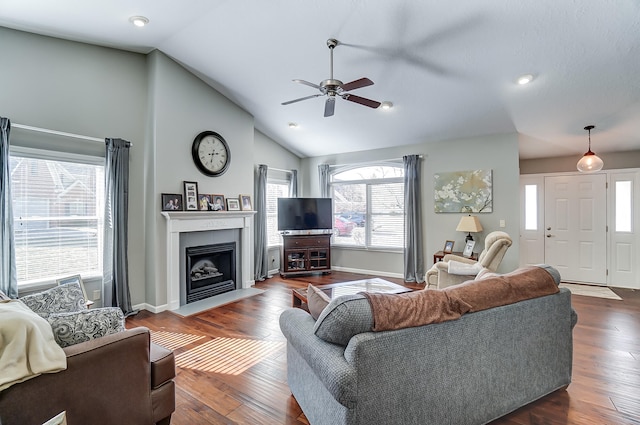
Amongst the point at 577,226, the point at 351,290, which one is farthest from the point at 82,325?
the point at 577,226

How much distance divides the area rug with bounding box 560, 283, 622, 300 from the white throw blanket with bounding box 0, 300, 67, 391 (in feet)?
20.7

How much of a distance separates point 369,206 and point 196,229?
11.4ft

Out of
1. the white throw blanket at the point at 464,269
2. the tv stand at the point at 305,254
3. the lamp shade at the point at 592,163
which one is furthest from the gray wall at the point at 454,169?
the white throw blanket at the point at 464,269

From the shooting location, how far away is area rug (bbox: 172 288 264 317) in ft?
13.5

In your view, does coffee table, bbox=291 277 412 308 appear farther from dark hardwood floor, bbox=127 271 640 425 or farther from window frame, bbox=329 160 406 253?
window frame, bbox=329 160 406 253

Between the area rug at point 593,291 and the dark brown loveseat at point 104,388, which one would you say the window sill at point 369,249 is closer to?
the area rug at point 593,291

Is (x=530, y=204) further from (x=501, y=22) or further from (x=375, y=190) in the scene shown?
(x=501, y=22)

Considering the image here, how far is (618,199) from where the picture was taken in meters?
5.23

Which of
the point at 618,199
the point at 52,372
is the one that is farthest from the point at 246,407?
the point at 618,199

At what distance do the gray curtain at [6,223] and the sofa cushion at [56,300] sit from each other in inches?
46.1

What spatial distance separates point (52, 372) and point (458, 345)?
2.04m

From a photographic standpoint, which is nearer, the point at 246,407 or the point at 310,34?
the point at 246,407

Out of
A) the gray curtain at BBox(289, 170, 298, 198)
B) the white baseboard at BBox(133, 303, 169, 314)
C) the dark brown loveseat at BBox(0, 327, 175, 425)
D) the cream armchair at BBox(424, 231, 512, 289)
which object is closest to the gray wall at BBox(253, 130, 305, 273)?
the gray curtain at BBox(289, 170, 298, 198)

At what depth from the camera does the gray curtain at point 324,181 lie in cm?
668
